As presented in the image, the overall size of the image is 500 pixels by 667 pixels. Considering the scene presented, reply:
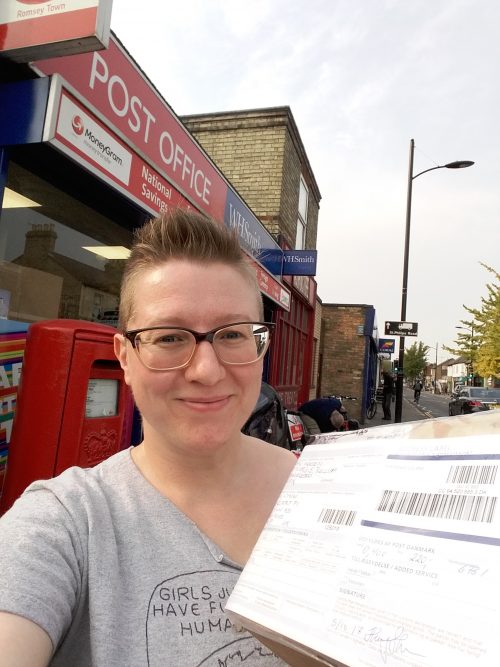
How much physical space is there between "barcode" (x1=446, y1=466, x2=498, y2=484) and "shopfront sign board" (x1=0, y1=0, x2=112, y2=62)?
3074 millimetres

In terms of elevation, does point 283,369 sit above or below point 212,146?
below

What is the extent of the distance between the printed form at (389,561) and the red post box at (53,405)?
180cm

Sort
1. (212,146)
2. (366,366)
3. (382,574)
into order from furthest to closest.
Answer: (366,366)
(212,146)
(382,574)

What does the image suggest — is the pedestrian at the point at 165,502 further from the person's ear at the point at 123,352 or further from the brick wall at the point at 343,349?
the brick wall at the point at 343,349

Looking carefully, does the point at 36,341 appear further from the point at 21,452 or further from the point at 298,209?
the point at 298,209

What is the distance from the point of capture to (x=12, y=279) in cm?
385

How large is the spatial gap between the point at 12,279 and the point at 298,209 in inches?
363

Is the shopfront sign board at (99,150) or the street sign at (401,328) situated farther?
the street sign at (401,328)

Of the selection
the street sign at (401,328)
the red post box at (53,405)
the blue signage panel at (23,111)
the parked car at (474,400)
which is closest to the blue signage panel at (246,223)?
the blue signage panel at (23,111)

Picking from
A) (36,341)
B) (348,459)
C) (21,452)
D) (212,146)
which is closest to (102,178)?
(36,341)

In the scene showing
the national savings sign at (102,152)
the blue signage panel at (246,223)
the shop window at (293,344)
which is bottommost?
the shop window at (293,344)

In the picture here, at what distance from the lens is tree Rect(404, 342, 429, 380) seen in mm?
61031

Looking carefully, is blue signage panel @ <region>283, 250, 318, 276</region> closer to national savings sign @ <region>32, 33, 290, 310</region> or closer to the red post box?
national savings sign @ <region>32, 33, 290, 310</region>

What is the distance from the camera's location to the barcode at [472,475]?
691 millimetres
